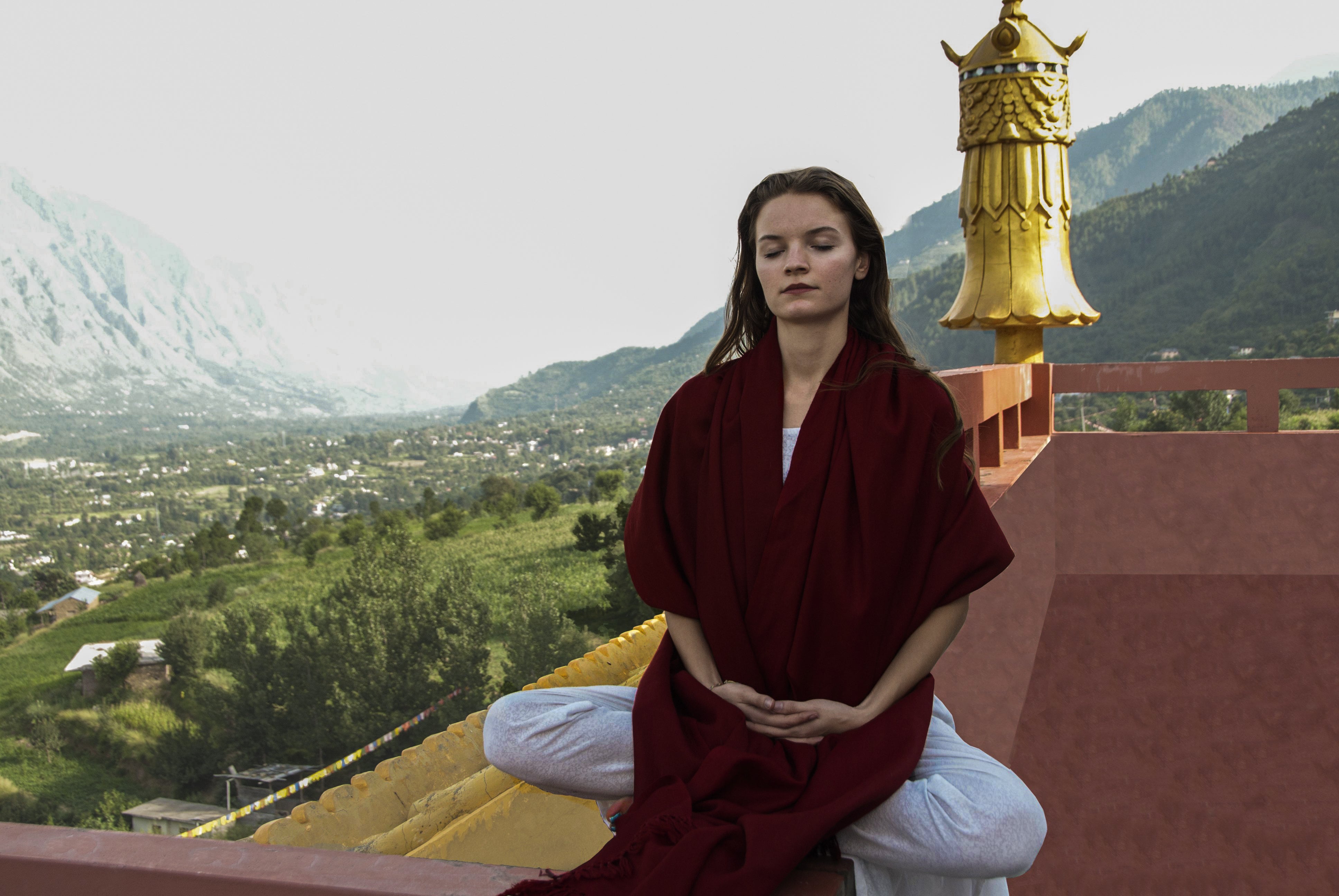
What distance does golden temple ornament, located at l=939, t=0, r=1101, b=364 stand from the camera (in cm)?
475

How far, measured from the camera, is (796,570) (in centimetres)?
140

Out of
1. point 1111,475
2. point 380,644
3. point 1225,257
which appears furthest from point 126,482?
point 1111,475

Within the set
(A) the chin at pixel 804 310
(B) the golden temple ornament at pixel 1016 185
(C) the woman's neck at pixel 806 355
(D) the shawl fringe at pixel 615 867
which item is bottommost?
(D) the shawl fringe at pixel 615 867

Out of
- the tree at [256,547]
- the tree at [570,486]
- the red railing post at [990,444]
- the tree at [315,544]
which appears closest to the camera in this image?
the red railing post at [990,444]

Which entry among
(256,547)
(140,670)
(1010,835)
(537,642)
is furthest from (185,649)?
(1010,835)

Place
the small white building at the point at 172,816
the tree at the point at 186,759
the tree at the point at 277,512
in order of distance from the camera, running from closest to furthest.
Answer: the small white building at the point at 172,816, the tree at the point at 186,759, the tree at the point at 277,512

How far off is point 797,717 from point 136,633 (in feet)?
141

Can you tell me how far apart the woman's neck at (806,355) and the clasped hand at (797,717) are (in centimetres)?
41

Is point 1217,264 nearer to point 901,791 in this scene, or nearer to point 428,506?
point 428,506

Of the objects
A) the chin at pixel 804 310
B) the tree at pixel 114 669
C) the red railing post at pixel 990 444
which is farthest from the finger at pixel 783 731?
the tree at pixel 114 669

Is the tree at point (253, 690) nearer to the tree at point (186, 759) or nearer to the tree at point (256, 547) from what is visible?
the tree at point (186, 759)

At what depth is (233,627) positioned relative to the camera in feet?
110

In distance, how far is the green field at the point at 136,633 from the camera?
101 ft

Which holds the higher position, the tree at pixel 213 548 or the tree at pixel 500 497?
the tree at pixel 500 497
